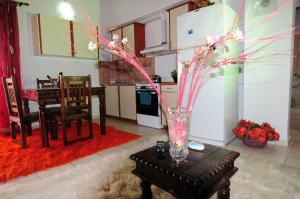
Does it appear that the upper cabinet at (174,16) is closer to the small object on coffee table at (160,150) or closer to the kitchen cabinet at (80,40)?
the kitchen cabinet at (80,40)

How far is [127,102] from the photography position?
13.7ft

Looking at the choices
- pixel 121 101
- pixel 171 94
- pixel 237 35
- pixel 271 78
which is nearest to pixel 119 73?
pixel 121 101

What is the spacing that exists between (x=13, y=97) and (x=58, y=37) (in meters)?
1.81

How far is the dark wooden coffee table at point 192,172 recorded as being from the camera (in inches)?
37.7

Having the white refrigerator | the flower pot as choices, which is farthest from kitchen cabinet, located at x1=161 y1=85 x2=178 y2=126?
the flower pot

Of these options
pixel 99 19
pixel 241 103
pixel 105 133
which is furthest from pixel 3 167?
pixel 99 19

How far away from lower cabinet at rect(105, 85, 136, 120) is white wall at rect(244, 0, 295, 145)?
2203mm

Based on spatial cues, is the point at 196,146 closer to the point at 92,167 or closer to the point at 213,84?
the point at 92,167

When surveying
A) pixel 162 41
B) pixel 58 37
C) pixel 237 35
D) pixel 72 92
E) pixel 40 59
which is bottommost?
pixel 72 92

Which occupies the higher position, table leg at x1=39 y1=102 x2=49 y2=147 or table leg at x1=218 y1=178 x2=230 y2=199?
table leg at x1=39 y1=102 x2=49 y2=147

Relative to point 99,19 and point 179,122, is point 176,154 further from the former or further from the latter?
point 99,19

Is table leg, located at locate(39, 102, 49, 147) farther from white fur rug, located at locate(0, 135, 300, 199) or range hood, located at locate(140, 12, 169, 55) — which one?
range hood, located at locate(140, 12, 169, 55)

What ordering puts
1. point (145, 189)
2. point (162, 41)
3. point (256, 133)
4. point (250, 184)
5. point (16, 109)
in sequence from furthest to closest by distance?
point (162, 41) → point (16, 109) → point (256, 133) → point (250, 184) → point (145, 189)

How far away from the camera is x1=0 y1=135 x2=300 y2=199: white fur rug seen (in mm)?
1471
